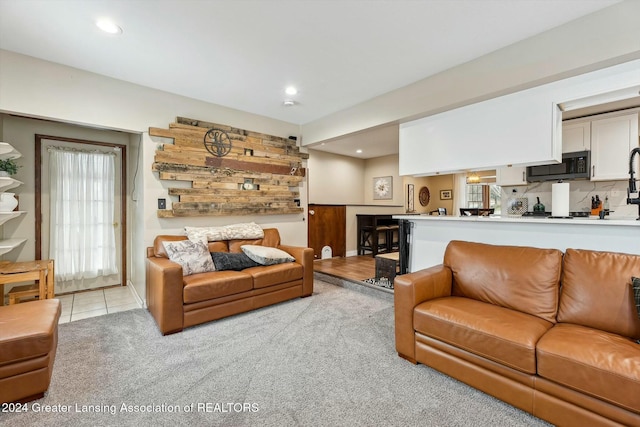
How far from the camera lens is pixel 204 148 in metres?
3.78

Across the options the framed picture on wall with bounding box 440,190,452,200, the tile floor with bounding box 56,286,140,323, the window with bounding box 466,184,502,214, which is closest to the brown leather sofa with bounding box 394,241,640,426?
the tile floor with bounding box 56,286,140,323

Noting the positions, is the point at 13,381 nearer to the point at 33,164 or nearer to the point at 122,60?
the point at 122,60

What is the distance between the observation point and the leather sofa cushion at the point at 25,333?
5.36 feet

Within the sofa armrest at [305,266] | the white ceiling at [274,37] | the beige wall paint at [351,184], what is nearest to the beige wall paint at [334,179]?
the beige wall paint at [351,184]

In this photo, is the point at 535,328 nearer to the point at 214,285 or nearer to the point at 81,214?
the point at 214,285

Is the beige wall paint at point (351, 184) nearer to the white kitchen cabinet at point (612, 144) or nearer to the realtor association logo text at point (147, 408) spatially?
the white kitchen cabinet at point (612, 144)

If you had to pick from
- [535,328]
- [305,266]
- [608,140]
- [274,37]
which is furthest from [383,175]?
[535,328]

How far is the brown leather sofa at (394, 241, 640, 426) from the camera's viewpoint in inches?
55.3

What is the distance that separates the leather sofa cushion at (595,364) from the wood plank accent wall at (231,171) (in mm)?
3583

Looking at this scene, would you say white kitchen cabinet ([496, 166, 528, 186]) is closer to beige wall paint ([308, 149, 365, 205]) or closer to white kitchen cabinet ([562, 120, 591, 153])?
white kitchen cabinet ([562, 120, 591, 153])

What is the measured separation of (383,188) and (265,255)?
459 cm

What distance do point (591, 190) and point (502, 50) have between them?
3.10 m

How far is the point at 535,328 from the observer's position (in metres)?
1.75

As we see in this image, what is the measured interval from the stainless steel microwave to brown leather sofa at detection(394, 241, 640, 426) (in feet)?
8.99
